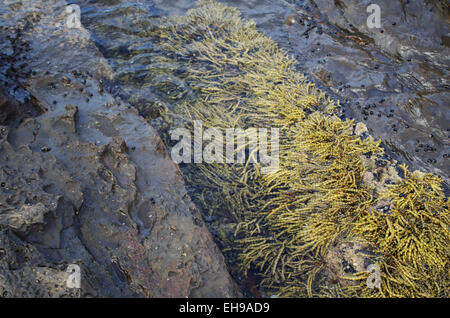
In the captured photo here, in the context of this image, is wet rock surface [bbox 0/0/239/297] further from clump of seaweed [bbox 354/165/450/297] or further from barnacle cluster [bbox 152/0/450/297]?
clump of seaweed [bbox 354/165/450/297]

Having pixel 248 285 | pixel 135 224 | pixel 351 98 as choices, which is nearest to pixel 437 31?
pixel 351 98

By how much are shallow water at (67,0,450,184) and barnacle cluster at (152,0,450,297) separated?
0.37m

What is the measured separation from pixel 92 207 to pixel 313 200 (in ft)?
7.51

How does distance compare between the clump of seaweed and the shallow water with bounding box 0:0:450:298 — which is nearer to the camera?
the clump of seaweed

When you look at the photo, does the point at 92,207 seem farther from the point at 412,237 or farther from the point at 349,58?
the point at 349,58

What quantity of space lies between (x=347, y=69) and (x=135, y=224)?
4.17m

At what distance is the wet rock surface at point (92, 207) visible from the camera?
7.73ft

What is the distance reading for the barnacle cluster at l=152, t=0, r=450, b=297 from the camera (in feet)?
10.3

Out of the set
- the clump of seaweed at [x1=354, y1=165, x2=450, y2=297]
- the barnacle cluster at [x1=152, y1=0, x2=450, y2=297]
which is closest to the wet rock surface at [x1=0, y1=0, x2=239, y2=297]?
the barnacle cluster at [x1=152, y1=0, x2=450, y2=297]

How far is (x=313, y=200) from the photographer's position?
3.72m

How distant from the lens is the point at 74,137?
11.5 ft

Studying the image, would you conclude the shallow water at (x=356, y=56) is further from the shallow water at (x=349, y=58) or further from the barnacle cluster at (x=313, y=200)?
Result: the barnacle cluster at (x=313, y=200)

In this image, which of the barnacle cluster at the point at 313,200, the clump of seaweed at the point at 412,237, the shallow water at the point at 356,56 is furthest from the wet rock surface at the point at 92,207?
the clump of seaweed at the point at 412,237

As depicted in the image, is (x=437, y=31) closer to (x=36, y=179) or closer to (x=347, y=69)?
(x=347, y=69)
